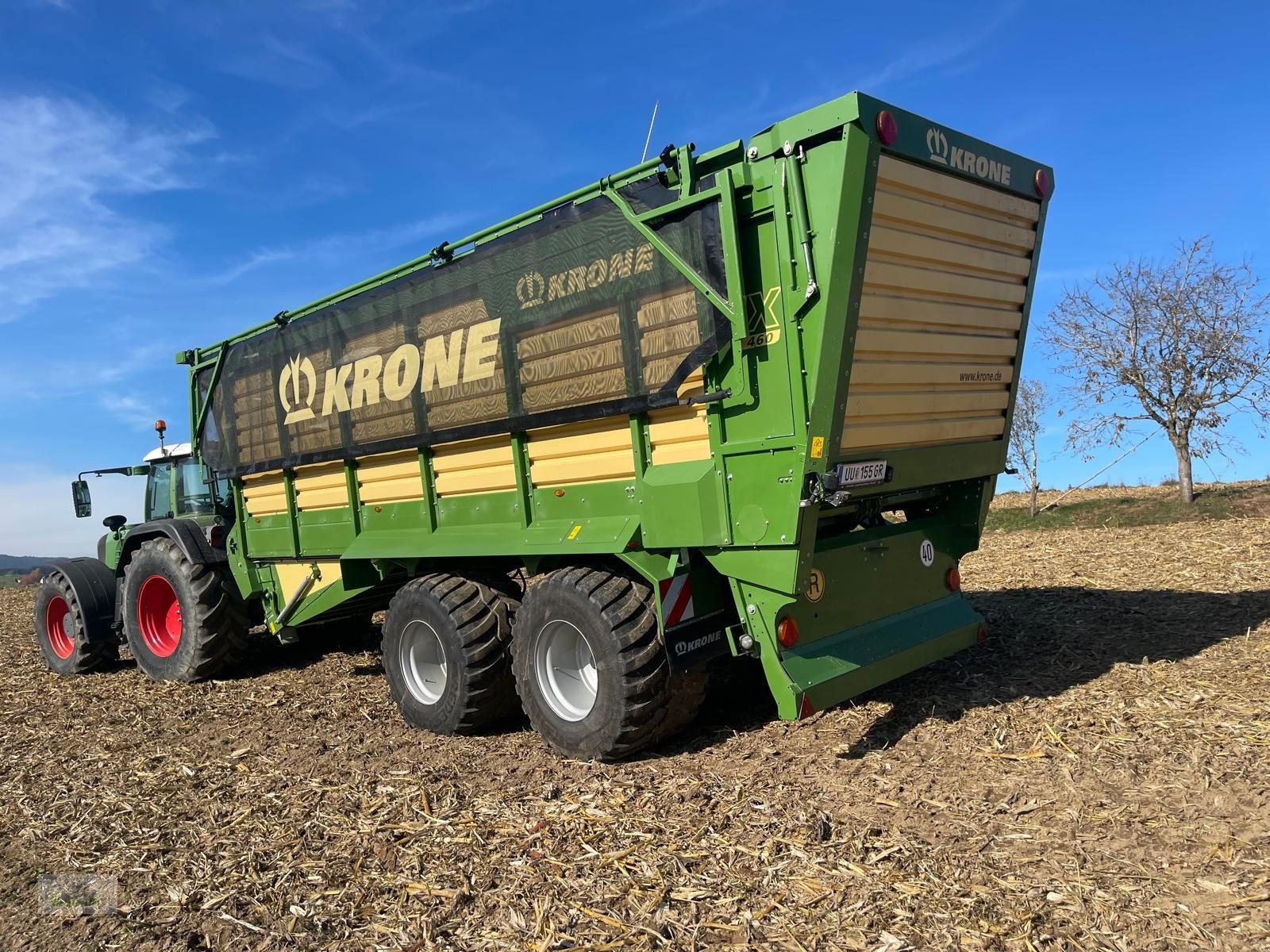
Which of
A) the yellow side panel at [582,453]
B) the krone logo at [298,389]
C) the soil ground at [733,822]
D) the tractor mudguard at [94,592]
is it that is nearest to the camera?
the soil ground at [733,822]

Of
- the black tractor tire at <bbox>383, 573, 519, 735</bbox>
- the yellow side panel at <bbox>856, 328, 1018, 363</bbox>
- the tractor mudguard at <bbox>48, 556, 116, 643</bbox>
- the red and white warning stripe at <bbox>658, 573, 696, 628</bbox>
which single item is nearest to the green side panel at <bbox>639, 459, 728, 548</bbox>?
the red and white warning stripe at <bbox>658, 573, 696, 628</bbox>

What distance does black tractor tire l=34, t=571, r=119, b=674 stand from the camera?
8977 mm

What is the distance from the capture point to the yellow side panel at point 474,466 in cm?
559

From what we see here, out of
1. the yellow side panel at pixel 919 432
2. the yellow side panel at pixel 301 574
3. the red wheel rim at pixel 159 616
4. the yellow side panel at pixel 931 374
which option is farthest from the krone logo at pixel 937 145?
the red wheel rim at pixel 159 616

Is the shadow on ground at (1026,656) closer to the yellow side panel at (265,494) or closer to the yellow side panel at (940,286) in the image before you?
the yellow side panel at (265,494)

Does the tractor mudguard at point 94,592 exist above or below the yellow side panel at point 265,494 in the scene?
below

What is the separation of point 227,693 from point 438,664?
9.45ft

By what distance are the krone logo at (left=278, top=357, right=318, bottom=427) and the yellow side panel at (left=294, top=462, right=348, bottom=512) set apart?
424 mm

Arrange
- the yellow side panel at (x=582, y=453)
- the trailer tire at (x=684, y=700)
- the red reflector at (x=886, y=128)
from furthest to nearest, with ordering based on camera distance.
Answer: the yellow side panel at (x=582, y=453) < the trailer tire at (x=684, y=700) < the red reflector at (x=886, y=128)

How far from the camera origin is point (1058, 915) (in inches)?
117

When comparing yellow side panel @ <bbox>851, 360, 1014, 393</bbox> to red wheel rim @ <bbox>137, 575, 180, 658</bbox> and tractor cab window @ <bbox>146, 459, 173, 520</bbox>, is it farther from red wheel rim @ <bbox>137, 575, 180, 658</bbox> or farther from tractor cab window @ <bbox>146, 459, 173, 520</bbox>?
tractor cab window @ <bbox>146, 459, 173, 520</bbox>

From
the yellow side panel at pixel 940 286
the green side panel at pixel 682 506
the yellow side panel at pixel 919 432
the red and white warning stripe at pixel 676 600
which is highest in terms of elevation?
the yellow side panel at pixel 940 286

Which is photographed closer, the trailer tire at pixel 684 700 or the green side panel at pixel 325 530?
the trailer tire at pixel 684 700

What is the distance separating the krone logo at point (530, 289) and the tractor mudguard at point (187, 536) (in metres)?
4.63
